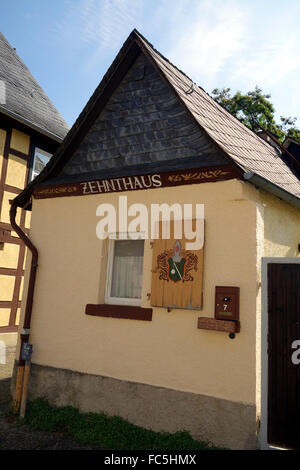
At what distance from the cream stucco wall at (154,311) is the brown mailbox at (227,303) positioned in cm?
9

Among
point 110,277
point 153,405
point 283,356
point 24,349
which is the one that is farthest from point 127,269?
point 283,356

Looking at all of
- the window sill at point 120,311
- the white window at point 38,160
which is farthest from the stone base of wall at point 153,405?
the white window at point 38,160

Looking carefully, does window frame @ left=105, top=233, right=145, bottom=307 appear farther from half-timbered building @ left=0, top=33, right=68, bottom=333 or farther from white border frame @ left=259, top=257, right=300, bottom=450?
half-timbered building @ left=0, top=33, right=68, bottom=333

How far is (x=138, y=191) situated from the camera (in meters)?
5.40

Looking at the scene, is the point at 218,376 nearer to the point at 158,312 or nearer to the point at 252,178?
the point at 158,312

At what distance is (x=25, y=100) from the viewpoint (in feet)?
36.5

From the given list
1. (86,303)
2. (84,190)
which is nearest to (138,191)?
(84,190)

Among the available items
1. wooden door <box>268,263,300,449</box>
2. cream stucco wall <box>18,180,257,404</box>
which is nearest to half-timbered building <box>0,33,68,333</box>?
cream stucco wall <box>18,180,257,404</box>

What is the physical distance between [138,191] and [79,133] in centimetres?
174

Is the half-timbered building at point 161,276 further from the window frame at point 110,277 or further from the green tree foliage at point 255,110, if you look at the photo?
the green tree foliage at point 255,110

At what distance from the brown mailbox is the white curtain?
4.35ft

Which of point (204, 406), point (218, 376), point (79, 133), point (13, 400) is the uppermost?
point (79, 133)

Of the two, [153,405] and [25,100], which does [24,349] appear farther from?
[25,100]

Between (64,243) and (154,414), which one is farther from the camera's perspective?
(64,243)
